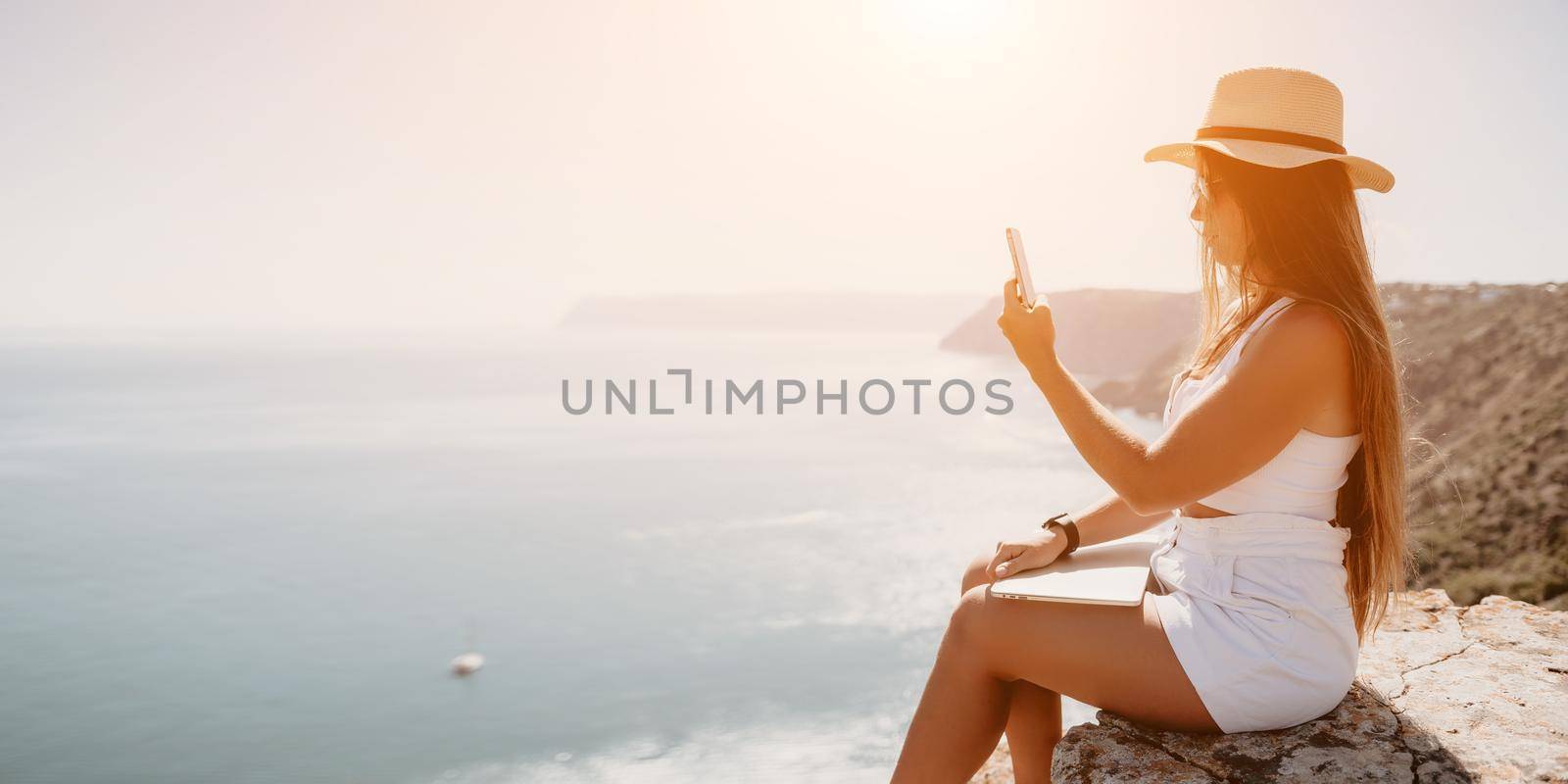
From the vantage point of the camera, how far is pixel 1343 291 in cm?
189

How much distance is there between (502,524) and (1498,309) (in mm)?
60164

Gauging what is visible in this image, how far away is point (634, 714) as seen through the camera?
4034cm

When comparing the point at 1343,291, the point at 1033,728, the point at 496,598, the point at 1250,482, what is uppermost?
the point at 1343,291

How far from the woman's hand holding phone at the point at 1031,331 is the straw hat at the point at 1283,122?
1.69 feet

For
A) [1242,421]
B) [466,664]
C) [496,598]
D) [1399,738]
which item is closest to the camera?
[1242,421]

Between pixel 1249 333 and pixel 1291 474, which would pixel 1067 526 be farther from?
pixel 1249 333

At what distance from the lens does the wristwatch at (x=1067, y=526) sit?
2.40 m

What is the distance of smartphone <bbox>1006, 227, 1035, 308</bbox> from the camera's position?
2211mm

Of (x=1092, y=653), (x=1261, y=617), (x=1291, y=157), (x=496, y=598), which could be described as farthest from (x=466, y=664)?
(x=1291, y=157)

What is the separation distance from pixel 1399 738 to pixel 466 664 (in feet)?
155

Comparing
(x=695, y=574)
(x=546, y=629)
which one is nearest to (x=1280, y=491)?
(x=546, y=629)

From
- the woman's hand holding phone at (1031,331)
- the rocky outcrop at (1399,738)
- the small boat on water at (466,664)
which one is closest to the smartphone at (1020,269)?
the woman's hand holding phone at (1031,331)

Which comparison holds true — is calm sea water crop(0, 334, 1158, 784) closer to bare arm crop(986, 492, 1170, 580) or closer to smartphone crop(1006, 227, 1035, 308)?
bare arm crop(986, 492, 1170, 580)

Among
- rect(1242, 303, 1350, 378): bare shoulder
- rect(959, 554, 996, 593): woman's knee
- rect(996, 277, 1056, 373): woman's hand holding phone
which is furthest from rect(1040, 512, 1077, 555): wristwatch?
rect(1242, 303, 1350, 378): bare shoulder
